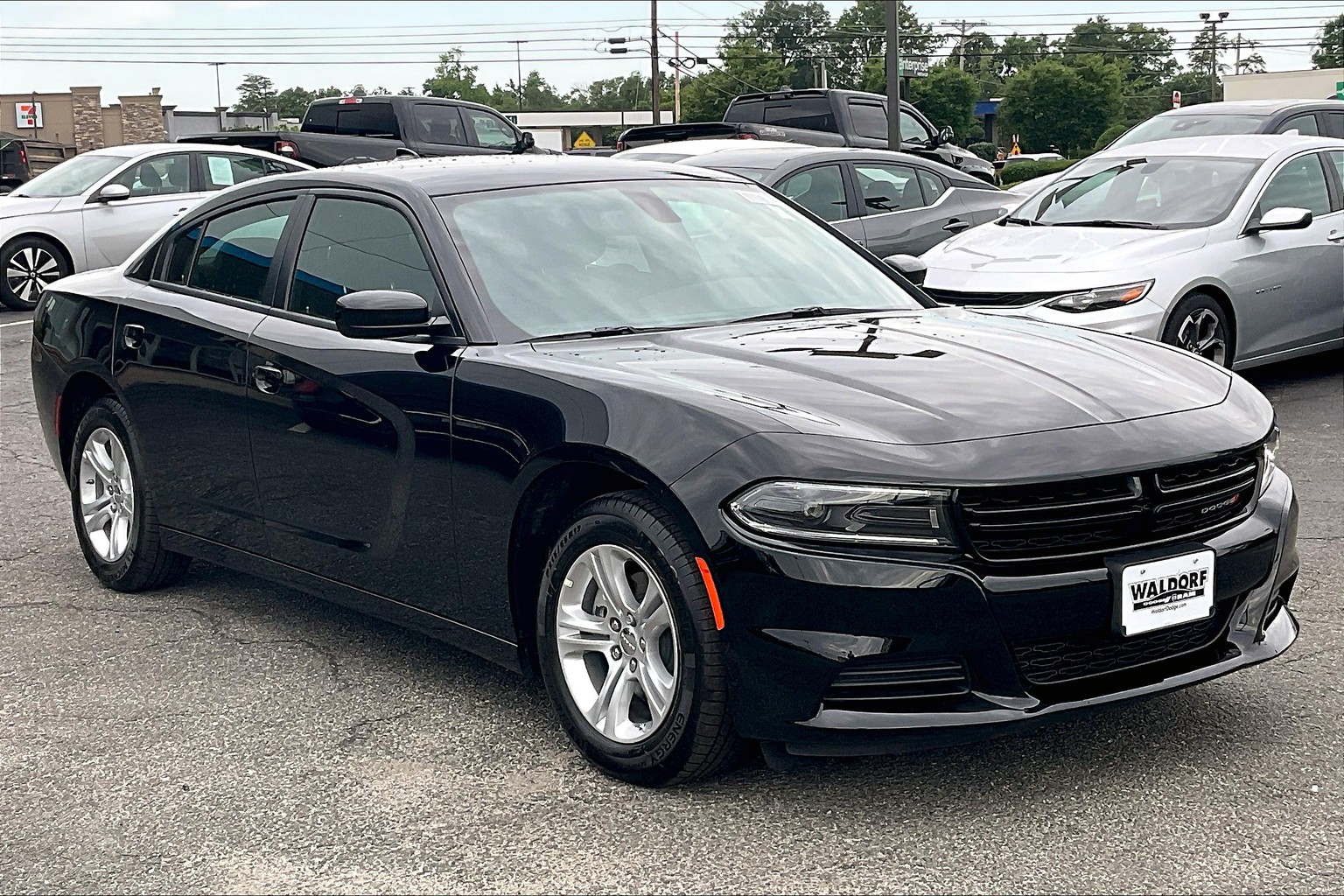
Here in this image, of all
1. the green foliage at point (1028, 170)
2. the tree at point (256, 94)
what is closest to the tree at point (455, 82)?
the tree at point (256, 94)

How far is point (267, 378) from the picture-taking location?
489 cm

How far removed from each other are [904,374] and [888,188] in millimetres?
8820

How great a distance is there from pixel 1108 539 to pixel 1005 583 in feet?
0.93

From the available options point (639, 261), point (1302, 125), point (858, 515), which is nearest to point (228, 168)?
point (1302, 125)

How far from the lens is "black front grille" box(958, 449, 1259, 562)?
342cm

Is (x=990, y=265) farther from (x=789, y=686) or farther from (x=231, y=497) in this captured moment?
(x=789, y=686)

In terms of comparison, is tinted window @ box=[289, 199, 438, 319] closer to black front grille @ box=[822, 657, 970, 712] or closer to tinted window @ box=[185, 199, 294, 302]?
tinted window @ box=[185, 199, 294, 302]

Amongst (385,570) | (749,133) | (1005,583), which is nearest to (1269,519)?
(1005,583)

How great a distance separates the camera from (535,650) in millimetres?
4168

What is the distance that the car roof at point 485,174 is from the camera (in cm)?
483

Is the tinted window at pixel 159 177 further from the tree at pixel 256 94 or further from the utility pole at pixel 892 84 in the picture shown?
the tree at pixel 256 94

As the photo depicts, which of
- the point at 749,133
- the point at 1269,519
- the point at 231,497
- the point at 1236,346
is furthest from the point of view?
the point at 749,133

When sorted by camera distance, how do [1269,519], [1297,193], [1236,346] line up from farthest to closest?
1. [1297,193]
2. [1236,346]
3. [1269,519]

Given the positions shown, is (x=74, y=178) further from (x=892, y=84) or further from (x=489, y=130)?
(x=892, y=84)
